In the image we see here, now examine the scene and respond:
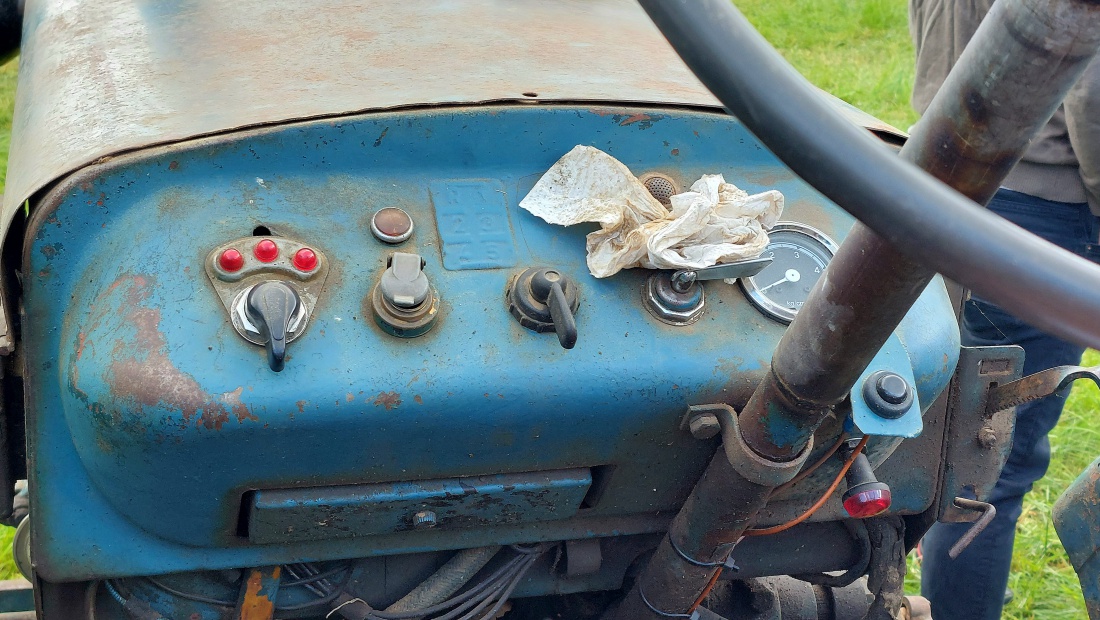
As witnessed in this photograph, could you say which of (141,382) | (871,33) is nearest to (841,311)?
(141,382)

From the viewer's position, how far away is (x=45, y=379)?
57.0 inches

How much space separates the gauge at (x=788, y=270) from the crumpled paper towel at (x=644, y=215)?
59mm

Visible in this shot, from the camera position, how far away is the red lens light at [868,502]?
153cm

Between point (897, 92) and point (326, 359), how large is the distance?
5495 mm

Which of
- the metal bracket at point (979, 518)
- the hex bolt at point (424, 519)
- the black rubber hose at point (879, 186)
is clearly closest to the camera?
the black rubber hose at point (879, 186)

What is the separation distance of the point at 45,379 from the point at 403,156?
60cm

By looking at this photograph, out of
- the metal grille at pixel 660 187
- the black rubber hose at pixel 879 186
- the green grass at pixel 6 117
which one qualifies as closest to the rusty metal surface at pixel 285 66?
the metal grille at pixel 660 187

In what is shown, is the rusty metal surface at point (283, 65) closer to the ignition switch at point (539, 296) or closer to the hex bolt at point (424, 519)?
the ignition switch at point (539, 296)

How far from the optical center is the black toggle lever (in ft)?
4.10

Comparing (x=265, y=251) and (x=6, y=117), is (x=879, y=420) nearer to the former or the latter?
(x=265, y=251)

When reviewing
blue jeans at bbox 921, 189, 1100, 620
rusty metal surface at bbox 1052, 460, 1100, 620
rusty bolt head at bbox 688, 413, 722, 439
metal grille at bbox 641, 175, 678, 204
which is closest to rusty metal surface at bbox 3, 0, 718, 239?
metal grille at bbox 641, 175, 678, 204

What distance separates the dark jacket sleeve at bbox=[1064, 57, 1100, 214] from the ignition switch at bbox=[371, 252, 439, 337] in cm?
163

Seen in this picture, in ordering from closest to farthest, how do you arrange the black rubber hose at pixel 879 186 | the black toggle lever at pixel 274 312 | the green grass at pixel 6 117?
the black rubber hose at pixel 879 186, the black toggle lever at pixel 274 312, the green grass at pixel 6 117

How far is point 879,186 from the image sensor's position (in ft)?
2.60
